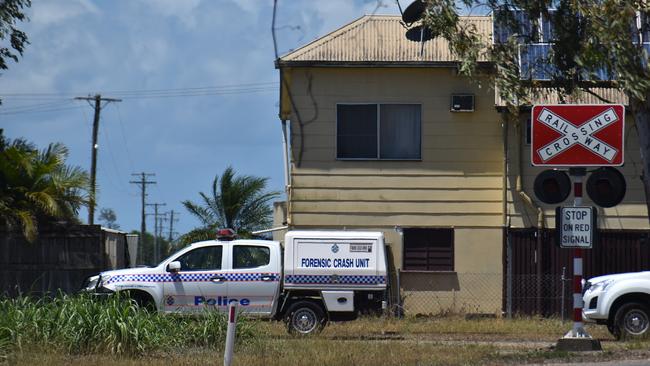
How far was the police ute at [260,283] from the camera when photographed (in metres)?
19.6

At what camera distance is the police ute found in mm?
19641

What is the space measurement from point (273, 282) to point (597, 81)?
674cm

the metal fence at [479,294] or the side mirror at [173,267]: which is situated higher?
the side mirror at [173,267]

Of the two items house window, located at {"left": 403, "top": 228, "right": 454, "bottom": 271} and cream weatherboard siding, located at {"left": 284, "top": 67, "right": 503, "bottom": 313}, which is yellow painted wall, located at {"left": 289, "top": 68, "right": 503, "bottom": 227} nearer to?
cream weatherboard siding, located at {"left": 284, "top": 67, "right": 503, "bottom": 313}

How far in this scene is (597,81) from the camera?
55.0 feet

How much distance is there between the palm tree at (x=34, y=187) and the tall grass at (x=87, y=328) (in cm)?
693

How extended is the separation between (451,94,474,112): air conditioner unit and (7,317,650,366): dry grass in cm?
544

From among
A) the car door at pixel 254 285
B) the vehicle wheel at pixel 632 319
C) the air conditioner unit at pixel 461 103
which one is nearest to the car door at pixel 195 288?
the car door at pixel 254 285

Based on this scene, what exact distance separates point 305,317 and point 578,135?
263 inches

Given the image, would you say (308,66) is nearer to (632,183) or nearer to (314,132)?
(314,132)

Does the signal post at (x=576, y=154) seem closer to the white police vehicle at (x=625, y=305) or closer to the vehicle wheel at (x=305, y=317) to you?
the white police vehicle at (x=625, y=305)

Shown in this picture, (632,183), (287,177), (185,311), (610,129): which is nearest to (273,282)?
(185,311)

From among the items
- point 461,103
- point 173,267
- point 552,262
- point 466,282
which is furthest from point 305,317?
point 461,103

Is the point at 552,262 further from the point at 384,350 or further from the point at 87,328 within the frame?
the point at 87,328
